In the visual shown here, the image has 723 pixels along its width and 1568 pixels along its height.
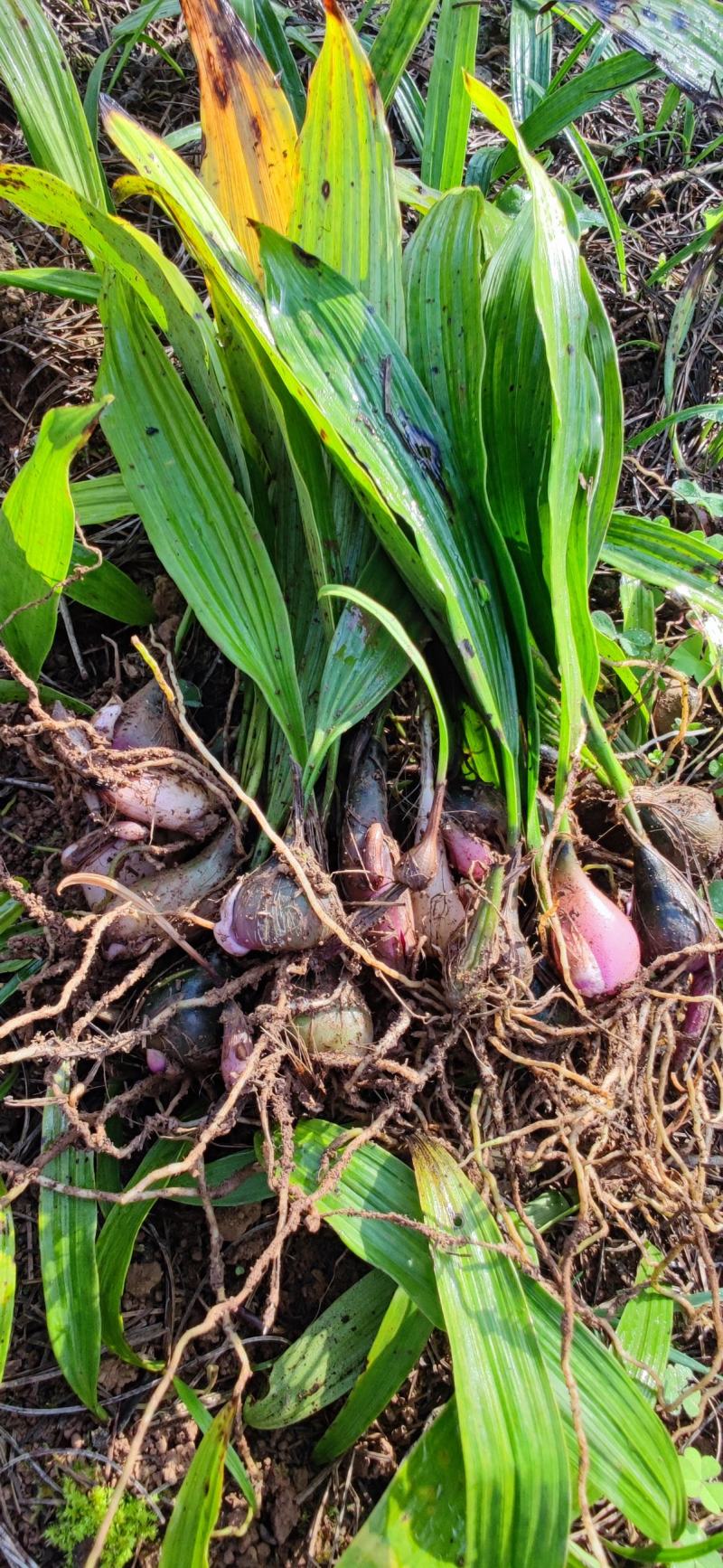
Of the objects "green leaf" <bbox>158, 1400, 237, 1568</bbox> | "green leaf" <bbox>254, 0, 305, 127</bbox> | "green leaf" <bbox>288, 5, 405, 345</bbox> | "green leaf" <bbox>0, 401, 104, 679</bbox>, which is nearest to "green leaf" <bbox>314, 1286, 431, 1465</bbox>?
"green leaf" <bbox>158, 1400, 237, 1568</bbox>

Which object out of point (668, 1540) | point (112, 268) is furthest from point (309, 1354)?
point (112, 268)

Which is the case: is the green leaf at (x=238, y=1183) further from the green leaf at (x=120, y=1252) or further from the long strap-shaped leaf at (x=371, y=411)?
the long strap-shaped leaf at (x=371, y=411)

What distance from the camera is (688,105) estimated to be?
153 centimetres

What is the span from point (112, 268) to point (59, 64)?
439 millimetres

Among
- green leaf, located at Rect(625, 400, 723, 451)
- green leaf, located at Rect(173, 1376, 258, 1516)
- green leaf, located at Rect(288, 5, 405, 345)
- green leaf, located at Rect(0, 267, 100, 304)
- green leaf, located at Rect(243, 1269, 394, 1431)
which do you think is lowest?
green leaf, located at Rect(173, 1376, 258, 1516)

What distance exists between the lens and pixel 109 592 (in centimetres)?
113

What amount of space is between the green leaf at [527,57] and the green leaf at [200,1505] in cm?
177

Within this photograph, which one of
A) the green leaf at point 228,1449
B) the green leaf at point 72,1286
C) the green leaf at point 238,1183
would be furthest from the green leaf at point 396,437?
the green leaf at point 228,1449

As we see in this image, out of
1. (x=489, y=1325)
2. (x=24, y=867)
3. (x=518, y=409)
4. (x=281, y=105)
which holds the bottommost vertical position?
(x=489, y=1325)

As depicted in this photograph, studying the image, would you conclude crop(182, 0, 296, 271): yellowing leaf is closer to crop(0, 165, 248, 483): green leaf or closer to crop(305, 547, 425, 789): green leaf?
crop(0, 165, 248, 483): green leaf

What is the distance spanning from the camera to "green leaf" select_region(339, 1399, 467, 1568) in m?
0.75

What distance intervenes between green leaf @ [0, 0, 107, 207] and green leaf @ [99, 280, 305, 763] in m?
0.31

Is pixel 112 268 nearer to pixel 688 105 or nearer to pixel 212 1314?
pixel 212 1314

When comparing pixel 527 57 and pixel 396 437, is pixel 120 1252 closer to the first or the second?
pixel 396 437
